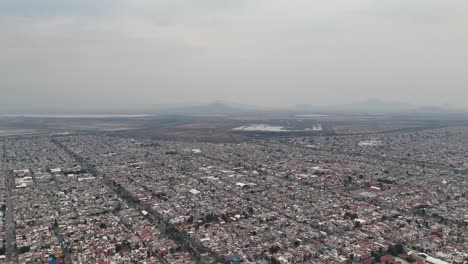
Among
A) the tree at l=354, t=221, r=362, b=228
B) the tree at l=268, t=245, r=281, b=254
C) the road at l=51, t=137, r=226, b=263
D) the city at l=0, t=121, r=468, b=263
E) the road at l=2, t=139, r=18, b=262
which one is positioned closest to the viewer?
the road at l=51, t=137, r=226, b=263

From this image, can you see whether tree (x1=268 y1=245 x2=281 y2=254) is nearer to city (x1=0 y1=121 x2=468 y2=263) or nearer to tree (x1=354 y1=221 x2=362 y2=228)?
city (x1=0 y1=121 x2=468 y2=263)

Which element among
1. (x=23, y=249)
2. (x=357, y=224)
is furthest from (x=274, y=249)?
(x=23, y=249)

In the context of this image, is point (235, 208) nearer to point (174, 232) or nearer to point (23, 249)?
point (174, 232)

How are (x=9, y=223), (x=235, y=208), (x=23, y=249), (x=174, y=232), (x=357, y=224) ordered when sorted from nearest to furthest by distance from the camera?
(x=23, y=249) → (x=174, y=232) → (x=357, y=224) → (x=9, y=223) → (x=235, y=208)

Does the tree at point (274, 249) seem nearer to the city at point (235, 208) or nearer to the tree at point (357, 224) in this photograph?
the city at point (235, 208)

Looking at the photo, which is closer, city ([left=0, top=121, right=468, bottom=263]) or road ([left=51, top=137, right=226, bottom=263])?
road ([left=51, top=137, right=226, bottom=263])

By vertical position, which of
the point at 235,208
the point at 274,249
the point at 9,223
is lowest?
the point at 274,249

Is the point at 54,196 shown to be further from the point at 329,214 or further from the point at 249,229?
the point at 329,214

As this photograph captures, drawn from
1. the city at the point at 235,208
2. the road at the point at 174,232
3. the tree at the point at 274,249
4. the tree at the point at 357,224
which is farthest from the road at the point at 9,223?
the tree at the point at 357,224

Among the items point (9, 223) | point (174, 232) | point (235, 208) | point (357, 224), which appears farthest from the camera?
point (235, 208)

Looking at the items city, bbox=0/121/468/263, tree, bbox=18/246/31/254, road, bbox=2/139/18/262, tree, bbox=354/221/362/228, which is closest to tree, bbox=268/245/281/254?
city, bbox=0/121/468/263

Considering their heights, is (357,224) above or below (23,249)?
above

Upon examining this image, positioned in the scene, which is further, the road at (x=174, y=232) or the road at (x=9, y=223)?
the road at (x=9, y=223)
